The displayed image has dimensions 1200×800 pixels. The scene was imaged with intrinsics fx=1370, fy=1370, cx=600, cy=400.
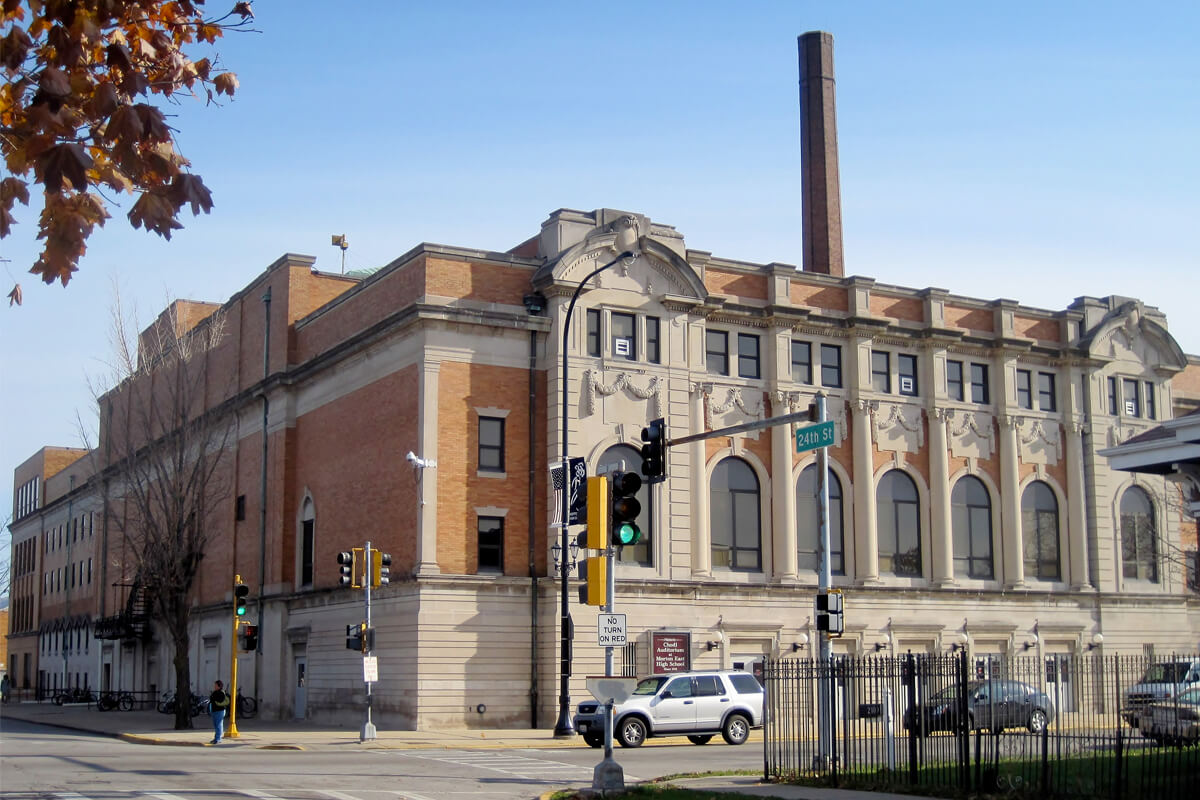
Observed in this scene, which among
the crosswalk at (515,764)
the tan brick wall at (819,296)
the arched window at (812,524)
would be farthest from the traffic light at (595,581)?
the tan brick wall at (819,296)

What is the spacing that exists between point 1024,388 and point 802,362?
1004cm

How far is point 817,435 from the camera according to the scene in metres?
24.7

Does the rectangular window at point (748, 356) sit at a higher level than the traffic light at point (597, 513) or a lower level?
higher

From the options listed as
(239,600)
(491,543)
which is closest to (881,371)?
(491,543)

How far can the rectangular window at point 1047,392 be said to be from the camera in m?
51.3

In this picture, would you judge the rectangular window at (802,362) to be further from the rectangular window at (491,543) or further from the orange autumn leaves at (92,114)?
the orange autumn leaves at (92,114)

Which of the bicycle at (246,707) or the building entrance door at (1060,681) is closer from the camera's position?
the building entrance door at (1060,681)

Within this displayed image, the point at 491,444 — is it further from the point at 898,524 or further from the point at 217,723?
the point at 898,524

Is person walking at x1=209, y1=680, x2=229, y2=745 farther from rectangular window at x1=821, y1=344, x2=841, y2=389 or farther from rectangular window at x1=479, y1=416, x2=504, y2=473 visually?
rectangular window at x1=821, y1=344, x2=841, y2=389

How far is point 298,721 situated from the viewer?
45.8 metres

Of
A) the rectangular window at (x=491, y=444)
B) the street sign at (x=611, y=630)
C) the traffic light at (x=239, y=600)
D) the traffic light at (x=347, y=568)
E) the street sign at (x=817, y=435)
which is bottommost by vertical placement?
the street sign at (x=611, y=630)

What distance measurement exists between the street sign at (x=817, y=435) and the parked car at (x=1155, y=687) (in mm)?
6528

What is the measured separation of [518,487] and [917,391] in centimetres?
1612

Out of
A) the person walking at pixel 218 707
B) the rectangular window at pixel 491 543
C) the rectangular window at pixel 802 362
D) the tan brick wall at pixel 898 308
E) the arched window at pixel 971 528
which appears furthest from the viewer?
the arched window at pixel 971 528
